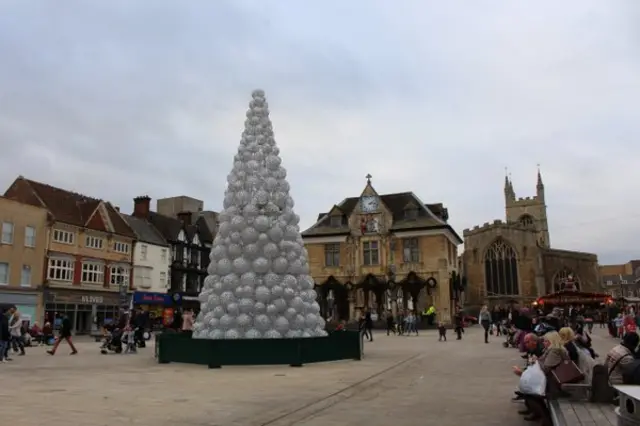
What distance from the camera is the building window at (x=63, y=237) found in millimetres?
40487

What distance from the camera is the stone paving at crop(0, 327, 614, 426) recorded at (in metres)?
7.77

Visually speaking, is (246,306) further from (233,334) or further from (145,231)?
(145,231)

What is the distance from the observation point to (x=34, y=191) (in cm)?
4188

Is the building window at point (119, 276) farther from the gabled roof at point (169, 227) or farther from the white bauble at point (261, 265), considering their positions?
the white bauble at point (261, 265)

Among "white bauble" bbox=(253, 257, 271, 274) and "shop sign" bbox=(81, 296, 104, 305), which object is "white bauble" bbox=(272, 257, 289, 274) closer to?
"white bauble" bbox=(253, 257, 271, 274)

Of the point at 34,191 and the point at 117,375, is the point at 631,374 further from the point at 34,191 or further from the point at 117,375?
the point at 34,191

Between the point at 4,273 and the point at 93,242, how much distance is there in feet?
26.0

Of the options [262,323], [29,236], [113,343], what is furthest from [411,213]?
[262,323]

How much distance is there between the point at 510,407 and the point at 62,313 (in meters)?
39.7

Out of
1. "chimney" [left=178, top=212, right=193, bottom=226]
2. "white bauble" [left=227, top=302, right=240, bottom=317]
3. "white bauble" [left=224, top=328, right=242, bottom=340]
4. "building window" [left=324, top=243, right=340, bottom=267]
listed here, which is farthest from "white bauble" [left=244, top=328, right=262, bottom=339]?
"chimney" [left=178, top=212, right=193, bottom=226]

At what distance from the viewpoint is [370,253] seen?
158 ft

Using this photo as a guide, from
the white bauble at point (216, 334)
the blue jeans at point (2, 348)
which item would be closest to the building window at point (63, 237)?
the blue jeans at point (2, 348)

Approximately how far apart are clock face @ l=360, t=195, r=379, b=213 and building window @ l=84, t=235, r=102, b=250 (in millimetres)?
22972

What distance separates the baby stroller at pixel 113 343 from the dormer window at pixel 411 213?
31.5 m
